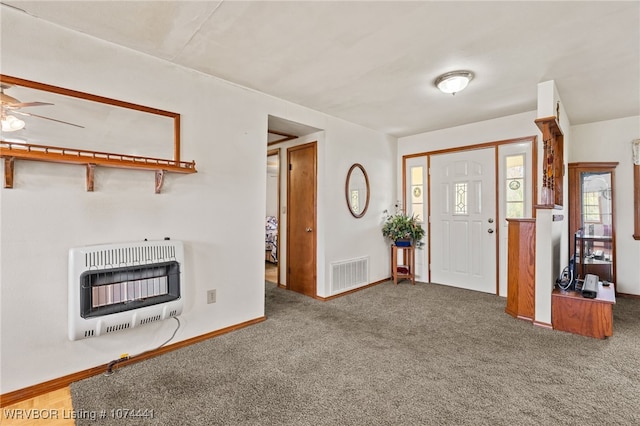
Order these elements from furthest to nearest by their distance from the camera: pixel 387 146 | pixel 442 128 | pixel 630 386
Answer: pixel 387 146
pixel 442 128
pixel 630 386

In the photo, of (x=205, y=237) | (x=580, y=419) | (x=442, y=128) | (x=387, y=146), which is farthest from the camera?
(x=387, y=146)

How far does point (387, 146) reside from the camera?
16.4 feet

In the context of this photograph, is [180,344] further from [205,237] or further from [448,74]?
[448,74]

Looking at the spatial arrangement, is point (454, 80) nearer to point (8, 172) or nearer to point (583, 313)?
point (583, 313)

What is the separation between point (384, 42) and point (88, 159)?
219 centimetres

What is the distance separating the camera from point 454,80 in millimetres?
2783

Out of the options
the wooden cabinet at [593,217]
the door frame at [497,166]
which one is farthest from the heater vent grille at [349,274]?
the wooden cabinet at [593,217]

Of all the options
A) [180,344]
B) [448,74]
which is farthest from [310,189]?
[180,344]

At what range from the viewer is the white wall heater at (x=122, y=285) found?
2.00 meters

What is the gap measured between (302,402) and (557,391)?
1.60m

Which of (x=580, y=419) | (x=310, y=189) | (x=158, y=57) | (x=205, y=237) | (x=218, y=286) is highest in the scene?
(x=158, y=57)

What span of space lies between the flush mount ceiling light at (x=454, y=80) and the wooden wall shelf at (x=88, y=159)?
92.6 inches

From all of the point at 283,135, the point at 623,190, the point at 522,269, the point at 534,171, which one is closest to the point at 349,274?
the point at 522,269

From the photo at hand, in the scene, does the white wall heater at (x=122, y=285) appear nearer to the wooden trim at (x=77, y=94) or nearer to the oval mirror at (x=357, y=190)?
the wooden trim at (x=77, y=94)
